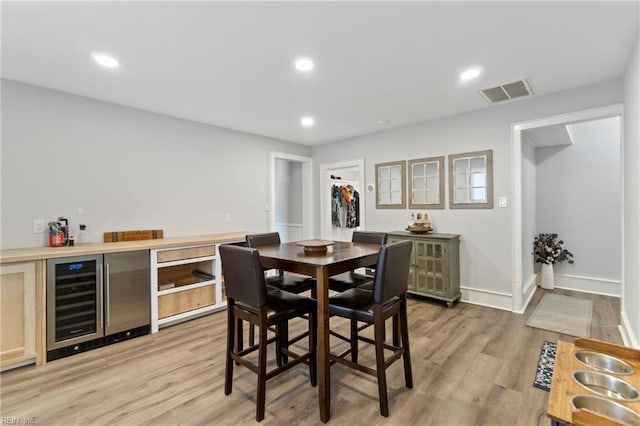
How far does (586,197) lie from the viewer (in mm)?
4324

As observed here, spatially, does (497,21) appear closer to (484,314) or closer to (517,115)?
(517,115)

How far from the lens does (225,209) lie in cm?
439

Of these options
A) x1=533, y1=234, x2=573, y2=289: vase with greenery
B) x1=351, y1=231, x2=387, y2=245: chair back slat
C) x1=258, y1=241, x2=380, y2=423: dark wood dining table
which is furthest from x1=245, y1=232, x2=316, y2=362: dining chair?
x1=533, y1=234, x2=573, y2=289: vase with greenery

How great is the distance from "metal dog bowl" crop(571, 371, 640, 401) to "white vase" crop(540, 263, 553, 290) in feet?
13.8

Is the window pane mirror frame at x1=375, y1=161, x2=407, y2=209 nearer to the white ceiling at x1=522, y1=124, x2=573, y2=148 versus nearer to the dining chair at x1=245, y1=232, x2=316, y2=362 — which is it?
the white ceiling at x1=522, y1=124, x2=573, y2=148

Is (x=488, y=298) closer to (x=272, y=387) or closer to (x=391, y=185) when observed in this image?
(x=391, y=185)

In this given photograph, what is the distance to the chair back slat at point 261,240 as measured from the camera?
269 cm

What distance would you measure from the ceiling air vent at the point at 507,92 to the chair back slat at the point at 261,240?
104 inches

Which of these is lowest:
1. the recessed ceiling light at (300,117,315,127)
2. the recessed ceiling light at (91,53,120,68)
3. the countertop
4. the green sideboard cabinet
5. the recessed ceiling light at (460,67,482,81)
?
the green sideboard cabinet

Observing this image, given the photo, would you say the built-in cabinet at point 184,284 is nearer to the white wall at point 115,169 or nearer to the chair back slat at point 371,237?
the white wall at point 115,169

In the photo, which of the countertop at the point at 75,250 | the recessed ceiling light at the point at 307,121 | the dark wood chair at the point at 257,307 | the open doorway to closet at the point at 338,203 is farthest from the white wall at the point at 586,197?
the countertop at the point at 75,250

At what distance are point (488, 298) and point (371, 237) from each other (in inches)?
77.4

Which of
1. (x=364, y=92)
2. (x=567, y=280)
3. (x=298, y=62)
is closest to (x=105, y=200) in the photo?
(x=298, y=62)

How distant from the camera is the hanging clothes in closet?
5.80m
